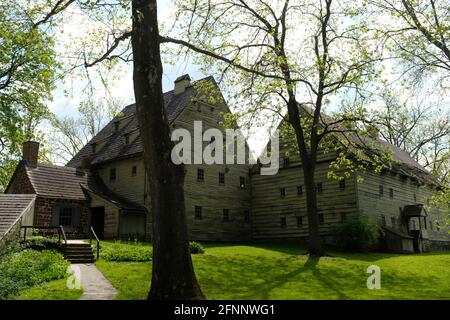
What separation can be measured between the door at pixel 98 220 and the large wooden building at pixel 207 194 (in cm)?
7

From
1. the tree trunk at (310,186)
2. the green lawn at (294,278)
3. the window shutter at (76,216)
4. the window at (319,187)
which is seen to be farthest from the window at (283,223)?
the window shutter at (76,216)

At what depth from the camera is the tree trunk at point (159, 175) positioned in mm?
9516

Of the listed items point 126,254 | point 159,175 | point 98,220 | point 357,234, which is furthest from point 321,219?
point 159,175

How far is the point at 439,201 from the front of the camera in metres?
22.3

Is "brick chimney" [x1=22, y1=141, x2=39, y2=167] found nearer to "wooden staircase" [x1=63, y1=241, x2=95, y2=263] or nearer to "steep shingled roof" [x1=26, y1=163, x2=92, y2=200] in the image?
"steep shingled roof" [x1=26, y1=163, x2=92, y2=200]

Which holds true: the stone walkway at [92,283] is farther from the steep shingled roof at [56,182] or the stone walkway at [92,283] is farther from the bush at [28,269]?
the steep shingled roof at [56,182]

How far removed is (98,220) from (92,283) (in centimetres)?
1866

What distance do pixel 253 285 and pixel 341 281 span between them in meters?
3.61

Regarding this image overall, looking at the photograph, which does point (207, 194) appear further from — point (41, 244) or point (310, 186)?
point (41, 244)

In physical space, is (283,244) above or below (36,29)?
below

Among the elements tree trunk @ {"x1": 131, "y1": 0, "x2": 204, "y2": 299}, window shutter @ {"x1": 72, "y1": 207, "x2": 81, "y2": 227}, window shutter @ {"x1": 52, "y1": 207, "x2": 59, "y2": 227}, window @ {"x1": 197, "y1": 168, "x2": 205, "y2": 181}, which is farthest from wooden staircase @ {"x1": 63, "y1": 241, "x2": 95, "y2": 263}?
window @ {"x1": 197, "y1": 168, "x2": 205, "y2": 181}

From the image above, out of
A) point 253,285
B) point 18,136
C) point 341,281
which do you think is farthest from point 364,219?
point 18,136

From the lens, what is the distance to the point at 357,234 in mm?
28609

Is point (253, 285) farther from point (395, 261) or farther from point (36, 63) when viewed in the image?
point (36, 63)
